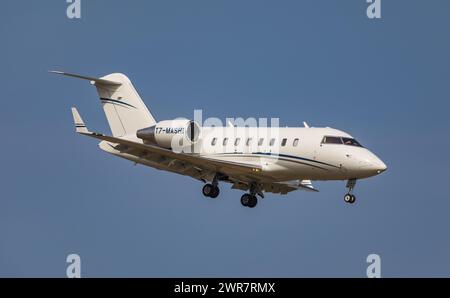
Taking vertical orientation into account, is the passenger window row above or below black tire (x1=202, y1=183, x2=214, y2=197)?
above

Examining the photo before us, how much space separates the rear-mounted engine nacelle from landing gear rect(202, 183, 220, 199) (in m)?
1.64

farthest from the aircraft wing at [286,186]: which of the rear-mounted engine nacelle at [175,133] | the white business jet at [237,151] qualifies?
the rear-mounted engine nacelle at [175,133]

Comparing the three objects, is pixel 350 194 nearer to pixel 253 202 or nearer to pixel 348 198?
pixel 348 198

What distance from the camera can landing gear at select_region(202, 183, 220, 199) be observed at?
37.6 meters

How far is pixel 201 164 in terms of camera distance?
37.3m

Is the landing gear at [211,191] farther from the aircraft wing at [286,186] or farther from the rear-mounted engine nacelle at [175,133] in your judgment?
the rear-mounted engine nacelle at [175,133]

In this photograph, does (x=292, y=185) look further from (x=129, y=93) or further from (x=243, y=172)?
(x=129, y=93)

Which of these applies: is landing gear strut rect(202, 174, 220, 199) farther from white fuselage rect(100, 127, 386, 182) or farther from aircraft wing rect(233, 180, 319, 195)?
aircraft wing rect(233, 180, 319, 195)

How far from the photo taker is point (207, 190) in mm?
37688

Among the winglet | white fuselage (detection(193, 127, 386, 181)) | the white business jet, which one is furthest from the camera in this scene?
Answer: the winglet

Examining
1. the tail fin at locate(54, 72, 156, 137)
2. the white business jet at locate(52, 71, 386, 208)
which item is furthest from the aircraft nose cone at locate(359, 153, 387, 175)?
the tail fin at locate(54, 72, 156, 137)

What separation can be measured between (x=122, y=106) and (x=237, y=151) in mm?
5493

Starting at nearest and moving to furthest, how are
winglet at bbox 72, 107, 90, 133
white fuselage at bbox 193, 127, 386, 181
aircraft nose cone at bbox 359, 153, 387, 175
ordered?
aircraft nose cone at bbox 359, 153, 387, 175
white fuselage at bbox 193, 127, 386, 181
winglet at bbox 72, 107, 90, 133

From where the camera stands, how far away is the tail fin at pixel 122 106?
40.3 m
